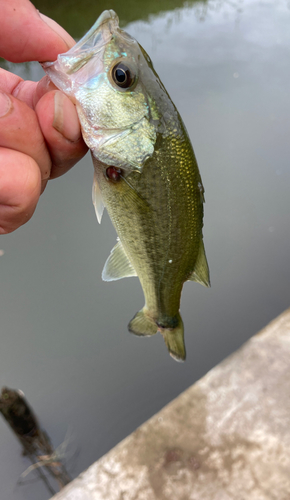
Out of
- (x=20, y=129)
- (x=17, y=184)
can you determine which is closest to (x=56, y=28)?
(x=20, y=129)

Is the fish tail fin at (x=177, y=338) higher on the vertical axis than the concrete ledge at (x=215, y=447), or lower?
higher

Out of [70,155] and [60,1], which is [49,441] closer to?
[70,155]

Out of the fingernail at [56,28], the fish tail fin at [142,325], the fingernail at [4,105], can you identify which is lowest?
the fish tail fin at [142,325]

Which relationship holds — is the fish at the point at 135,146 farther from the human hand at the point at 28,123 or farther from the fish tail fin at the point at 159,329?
the fish tail fin at the point at 159,329

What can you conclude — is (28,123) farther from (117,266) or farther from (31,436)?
(31,436)

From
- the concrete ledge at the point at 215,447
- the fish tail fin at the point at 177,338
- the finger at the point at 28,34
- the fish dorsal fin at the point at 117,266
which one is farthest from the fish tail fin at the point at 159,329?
the finger at the point at 28,34

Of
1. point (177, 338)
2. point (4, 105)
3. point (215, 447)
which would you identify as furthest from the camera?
point (215, 447)

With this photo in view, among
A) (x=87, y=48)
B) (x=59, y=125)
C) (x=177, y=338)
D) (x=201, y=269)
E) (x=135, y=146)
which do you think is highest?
(x=87, y=48)

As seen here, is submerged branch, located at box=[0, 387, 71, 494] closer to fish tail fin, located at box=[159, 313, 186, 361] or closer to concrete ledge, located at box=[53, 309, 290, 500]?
concrete ledge, located at box=[53, 309, 290, 500]

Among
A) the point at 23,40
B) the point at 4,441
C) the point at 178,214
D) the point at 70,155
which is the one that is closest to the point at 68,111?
the point at 70,155
